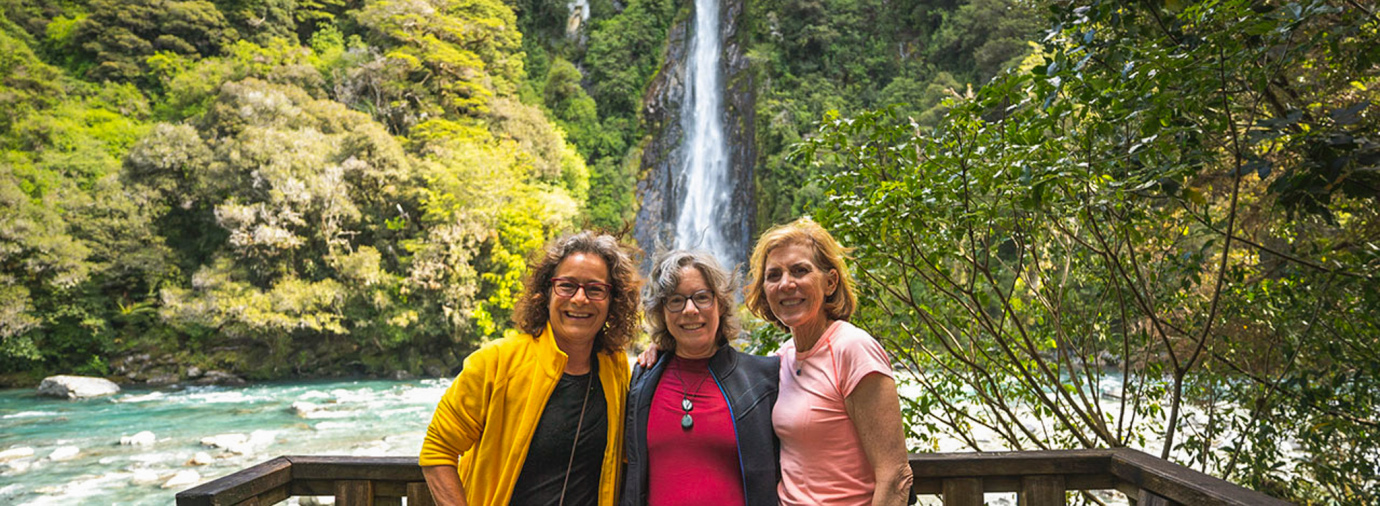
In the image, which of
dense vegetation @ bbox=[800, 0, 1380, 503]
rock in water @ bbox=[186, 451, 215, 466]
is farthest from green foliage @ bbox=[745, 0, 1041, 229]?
dense vegetation @ bbox=[800, 0, 1380, 503]

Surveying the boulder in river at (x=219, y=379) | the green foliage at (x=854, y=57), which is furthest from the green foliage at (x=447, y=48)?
the boulder in river at (x=219, y=379)

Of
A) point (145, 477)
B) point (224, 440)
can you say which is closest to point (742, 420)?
point (145, 477)

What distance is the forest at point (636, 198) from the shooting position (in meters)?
2.37

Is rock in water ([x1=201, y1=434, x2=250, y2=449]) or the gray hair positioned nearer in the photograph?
the gray hair

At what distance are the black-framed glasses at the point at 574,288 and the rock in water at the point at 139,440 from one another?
38.0ft

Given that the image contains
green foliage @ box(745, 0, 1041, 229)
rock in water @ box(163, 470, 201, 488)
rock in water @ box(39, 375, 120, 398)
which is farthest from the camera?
green foliage @ box(745, 0, 1041, 229)

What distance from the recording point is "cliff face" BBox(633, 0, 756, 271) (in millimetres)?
20844

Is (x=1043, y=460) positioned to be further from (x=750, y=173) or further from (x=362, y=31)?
(x=362, y=31)

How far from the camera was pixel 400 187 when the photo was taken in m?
17.2

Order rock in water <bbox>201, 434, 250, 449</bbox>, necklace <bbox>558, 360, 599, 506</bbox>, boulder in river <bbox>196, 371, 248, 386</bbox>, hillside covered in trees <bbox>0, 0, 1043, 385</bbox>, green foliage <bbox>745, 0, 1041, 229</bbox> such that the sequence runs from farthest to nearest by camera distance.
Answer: green foliage <bbox>745, 0, 1041, 229</bbox> < hillside covered in trees <bbox>0, 0, 1043, 385</bbox> < boulder in river <bbox>196, 371, 248, 386</bbox> < rock in water <bbox>201, 434, 250, 449</bbox> < necklace <bbox>558, 360, 599, 506</bbox>

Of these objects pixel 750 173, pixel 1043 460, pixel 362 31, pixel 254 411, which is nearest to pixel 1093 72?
pixel 1043 460

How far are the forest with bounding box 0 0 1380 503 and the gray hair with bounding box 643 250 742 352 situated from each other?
0.87m

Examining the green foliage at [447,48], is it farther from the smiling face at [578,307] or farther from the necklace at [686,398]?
the necklace at [686,398]

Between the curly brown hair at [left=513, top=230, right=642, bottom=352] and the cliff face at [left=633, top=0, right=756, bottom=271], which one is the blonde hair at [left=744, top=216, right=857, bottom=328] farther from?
the cliff face at [left=633, top=0, right=756, bottom=271]
